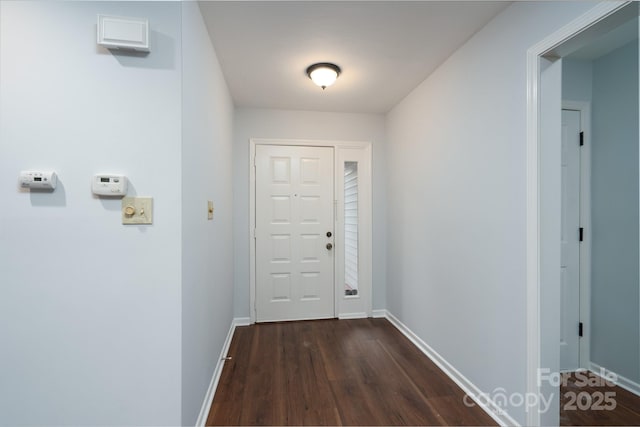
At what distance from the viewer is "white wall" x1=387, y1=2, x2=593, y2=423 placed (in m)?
1.57

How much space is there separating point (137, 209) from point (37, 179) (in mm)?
404

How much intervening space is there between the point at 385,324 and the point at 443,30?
9.19 feet

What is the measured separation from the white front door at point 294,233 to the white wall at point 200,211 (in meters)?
0.80

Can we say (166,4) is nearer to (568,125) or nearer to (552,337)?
(552,337)

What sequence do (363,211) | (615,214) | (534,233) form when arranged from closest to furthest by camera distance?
(534,233) < (615,214) < (363,211)

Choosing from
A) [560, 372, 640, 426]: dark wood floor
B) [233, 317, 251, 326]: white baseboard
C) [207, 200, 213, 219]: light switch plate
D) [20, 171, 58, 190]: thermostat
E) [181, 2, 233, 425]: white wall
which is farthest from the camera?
[233, 317, 251, 326]: white baseboard

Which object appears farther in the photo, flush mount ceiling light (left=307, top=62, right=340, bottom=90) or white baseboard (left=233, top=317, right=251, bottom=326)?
white baseboard (left=233, top=317, right=251, bottom=326)

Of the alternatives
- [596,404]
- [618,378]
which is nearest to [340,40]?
[596,404]

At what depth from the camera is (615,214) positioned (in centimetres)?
206

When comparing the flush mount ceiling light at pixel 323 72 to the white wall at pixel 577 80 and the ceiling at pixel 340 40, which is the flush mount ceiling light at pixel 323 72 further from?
the white wall at pixel 577 80

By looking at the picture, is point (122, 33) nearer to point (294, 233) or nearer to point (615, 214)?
point (294, 233)

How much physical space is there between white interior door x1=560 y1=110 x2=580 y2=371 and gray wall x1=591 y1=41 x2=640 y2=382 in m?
0.11

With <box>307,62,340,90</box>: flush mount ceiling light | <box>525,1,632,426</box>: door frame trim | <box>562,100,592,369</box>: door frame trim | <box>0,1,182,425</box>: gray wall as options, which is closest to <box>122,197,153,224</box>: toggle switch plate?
<box>0,1,182,425</box>: gray wall

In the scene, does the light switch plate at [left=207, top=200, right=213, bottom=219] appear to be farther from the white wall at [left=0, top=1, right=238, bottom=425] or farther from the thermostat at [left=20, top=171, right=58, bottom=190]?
the thermostat at [left=20, top=171, right=58, bottom=190]
